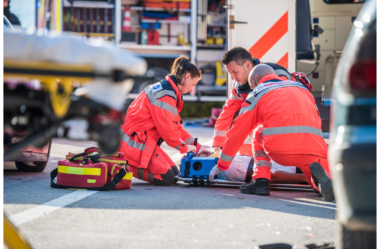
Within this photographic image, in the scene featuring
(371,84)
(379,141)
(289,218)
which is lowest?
(289,218)

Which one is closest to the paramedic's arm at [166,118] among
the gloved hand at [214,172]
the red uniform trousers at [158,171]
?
the red uniform trousers at [158,171]

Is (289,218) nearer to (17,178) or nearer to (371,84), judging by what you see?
(371,84)

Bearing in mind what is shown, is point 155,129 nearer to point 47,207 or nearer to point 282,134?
point 282,134

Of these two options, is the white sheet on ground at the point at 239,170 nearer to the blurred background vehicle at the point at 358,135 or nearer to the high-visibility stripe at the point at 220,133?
the high-visibility stripe at the point at 220,133

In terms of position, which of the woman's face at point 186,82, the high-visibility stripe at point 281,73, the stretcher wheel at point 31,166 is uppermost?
the high-visibility stripe at point 281,73

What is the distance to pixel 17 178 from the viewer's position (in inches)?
190

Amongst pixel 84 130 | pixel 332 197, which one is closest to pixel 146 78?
pixel 84 130

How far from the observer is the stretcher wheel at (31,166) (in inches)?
207

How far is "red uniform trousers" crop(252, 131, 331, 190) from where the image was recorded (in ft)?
13.3

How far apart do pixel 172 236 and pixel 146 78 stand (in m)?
1.25

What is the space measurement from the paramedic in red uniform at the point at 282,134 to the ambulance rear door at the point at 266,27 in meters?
2.04

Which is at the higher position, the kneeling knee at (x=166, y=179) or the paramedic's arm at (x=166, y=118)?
the paramedic's arm at (x=166, y=118)

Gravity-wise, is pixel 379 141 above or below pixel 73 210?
above

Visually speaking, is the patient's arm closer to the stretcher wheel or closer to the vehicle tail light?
the stretcher wheel
